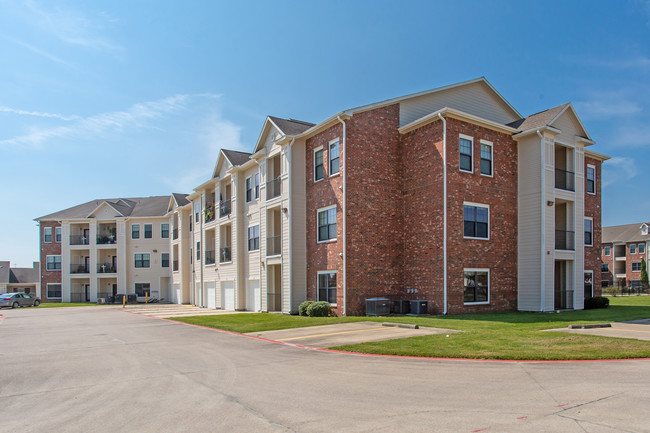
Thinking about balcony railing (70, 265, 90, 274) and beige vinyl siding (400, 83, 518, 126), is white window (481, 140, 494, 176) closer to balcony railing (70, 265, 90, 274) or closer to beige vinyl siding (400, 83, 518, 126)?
beige vinyl siding (400, 83, 518, 126)

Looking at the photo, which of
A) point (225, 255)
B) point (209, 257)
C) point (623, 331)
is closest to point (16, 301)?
point (209, 257)

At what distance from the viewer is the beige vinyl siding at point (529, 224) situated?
890 inches

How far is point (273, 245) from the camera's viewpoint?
26.8 metres

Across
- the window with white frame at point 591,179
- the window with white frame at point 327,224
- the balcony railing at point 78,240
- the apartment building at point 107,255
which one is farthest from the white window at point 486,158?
the balcony railing at point 78,240

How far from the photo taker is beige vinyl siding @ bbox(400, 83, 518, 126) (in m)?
23.9

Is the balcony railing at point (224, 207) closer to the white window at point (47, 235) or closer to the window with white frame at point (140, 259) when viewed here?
the window with white frame at point (140, 259)

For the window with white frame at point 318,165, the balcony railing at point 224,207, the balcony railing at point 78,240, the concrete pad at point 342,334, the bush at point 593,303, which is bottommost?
the bush at point 593,303

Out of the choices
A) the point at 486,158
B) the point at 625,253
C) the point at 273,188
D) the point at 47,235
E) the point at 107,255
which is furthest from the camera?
the point at 625,253

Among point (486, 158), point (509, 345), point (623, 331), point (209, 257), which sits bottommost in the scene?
point (623, 331)

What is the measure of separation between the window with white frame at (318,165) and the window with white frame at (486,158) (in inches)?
310

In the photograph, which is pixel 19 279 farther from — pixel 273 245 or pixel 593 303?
pixel 593 303

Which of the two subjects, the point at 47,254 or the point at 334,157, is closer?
the point at 334,157

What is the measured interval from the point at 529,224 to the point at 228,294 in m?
20.3

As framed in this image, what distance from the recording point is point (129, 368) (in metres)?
10.8
